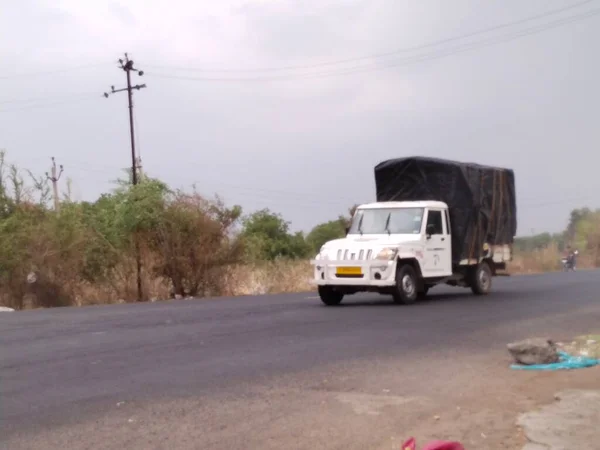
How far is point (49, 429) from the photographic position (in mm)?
7391

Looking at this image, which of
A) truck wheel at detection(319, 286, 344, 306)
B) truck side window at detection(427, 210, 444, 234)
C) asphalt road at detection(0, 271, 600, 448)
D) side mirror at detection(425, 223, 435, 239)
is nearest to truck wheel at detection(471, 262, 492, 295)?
asphalt road at detection(0, 271, 600, 448)

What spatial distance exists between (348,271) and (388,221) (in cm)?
197

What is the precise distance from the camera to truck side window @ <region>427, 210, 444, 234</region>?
20516mm

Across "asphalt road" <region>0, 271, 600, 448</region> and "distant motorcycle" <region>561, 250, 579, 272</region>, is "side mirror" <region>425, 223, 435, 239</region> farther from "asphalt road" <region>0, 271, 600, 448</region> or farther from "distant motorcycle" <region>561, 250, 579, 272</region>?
"distant motorcycle" <region>561, 250, 579, 272</region>

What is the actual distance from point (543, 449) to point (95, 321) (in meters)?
12.4

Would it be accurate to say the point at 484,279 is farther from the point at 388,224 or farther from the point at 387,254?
the point at 387,254

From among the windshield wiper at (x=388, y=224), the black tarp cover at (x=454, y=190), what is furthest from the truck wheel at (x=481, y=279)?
the windshield wiper at (x=388, y=224)

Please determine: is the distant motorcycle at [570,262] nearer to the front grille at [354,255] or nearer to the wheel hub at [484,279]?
the wheel hub at [484,279]

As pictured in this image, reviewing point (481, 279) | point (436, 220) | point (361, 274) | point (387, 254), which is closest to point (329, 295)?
point (361, 274)

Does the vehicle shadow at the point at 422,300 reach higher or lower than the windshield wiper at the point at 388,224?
lower

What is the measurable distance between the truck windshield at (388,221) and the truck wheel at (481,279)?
3123mm

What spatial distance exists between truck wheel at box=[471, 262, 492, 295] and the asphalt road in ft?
2.53

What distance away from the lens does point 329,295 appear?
20.2m

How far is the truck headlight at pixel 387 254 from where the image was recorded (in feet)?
62.2
